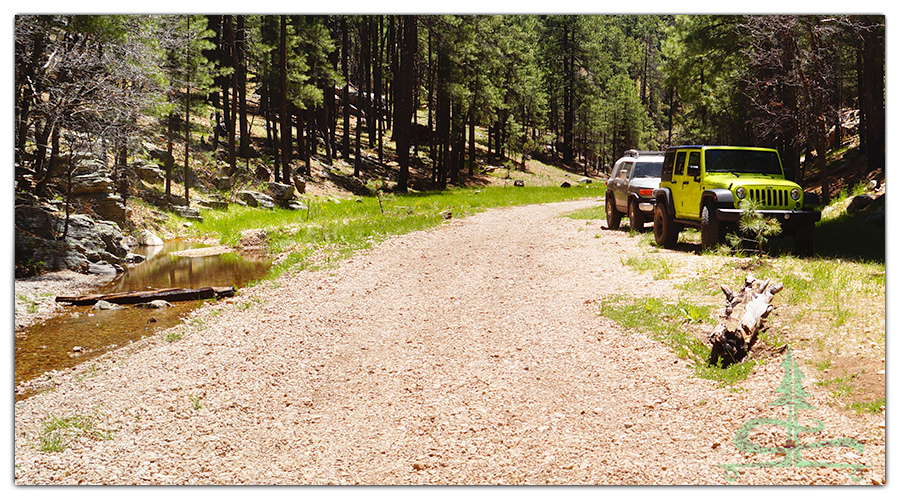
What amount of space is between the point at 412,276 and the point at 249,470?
8052 millimetres

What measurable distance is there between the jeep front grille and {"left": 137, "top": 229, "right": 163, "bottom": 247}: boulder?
17.1 metres

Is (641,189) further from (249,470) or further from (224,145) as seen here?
(224,145)

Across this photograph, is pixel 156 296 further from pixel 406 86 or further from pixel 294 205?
pixel 406 86

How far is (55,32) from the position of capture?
426 inches

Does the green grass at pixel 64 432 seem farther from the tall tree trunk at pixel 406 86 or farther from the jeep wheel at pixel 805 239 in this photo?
the tall tree trunk at pixel 406 86

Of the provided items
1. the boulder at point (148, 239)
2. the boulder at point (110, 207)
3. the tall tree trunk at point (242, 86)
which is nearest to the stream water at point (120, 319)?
the boulder at point (110, 207)

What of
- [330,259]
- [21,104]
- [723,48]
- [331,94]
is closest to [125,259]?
[330,259]

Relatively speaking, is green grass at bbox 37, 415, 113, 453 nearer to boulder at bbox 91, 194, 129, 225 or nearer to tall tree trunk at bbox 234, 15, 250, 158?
boulder at bbox 91, 194, 129, 225

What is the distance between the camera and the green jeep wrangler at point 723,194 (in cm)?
1091

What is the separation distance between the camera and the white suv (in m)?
17.0

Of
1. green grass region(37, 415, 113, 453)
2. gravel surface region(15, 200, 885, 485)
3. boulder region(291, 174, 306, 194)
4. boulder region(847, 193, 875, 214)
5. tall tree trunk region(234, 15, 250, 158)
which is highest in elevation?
tall tree trunk region(234, 15, 250, 158)

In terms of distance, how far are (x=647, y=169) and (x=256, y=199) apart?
56.7 ft

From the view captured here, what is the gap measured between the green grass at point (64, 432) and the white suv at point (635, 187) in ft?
46.2

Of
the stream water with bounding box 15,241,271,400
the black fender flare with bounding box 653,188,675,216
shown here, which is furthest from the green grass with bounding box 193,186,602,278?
the black fender flare with bounding box 653,188,675,216
